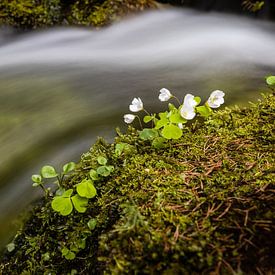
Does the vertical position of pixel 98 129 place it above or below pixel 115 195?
below

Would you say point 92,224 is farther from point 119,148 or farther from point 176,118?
point 176,118

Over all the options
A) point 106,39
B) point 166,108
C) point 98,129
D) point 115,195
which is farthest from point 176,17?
point 115,195

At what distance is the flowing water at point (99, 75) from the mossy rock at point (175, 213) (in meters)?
0.50

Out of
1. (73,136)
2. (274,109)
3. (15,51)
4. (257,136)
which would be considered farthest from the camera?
(15,51)

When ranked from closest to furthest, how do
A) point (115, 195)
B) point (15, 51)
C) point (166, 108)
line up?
point (115, 195)
point (166, 108)
point (15, 51)

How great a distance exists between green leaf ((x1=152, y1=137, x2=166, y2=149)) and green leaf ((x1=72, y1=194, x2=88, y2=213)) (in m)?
0.62

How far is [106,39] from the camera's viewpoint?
554 cm

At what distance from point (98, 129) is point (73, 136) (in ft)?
0.84

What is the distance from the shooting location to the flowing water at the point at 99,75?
3330 mm

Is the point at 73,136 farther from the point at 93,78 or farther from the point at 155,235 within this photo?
the point at 155,235

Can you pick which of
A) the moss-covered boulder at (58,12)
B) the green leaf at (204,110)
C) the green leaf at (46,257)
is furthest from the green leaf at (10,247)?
the moss-covered boulder at (58,12)

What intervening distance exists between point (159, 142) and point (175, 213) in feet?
2.58

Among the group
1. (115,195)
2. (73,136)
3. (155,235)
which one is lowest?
(73,136)

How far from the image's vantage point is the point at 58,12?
222 inches
